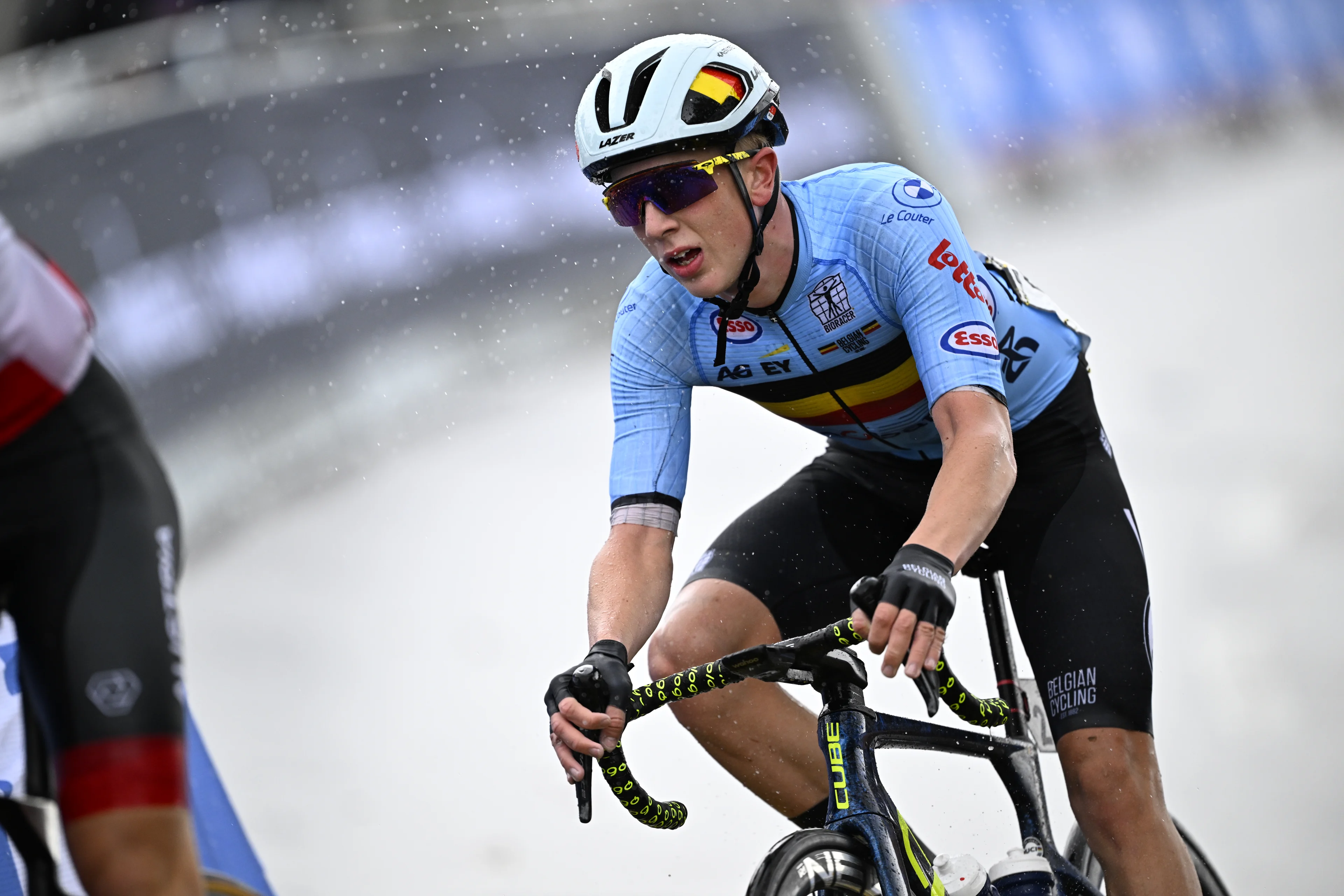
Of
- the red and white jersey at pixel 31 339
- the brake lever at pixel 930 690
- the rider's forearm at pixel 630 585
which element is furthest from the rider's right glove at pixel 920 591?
the red and white jersey at pixel 31 339

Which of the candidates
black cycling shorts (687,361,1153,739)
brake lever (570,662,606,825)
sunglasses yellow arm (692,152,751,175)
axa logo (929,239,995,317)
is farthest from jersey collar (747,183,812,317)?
brake lever (570,662,606,825)

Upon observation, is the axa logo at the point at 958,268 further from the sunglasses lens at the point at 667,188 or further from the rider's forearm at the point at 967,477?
the sunglasses lens at the point at 667,188

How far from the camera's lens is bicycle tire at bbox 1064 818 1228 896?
296cm

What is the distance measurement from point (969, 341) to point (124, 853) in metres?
1.53

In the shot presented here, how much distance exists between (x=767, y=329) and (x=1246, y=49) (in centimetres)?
815

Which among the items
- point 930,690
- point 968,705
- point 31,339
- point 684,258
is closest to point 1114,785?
point 968,705

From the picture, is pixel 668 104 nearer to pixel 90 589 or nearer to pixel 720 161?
pixel 720 161

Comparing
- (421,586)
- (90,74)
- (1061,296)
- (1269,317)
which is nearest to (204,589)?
(421,586)

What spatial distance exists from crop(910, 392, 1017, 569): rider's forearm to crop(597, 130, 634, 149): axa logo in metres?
0.69

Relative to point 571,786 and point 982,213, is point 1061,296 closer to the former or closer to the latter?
point 982,213

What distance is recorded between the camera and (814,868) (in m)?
2.04

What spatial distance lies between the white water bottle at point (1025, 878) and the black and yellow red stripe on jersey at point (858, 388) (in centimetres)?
86

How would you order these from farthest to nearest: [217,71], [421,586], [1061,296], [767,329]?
[1061,296] → [217,71] → [421,586] → [767,329]

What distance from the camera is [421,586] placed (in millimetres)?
5383
